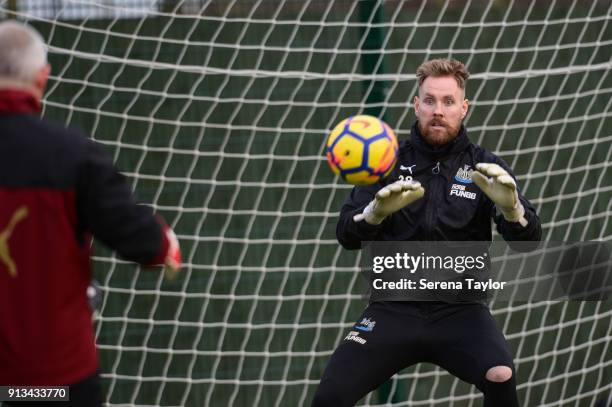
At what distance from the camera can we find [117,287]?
5309mm

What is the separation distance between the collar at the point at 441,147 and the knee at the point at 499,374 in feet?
2.91

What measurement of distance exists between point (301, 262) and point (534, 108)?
1551 millimetres

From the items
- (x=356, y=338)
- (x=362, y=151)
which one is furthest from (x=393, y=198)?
(x=356, y=338)

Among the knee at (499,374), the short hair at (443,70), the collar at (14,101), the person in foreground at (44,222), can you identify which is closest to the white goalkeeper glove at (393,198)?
the short hair at (443,70)

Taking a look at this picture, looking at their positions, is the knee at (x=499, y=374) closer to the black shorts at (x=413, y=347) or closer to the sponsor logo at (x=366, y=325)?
the black shorts at (x=413, y=347)

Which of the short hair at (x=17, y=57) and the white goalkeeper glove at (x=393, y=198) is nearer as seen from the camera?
the short hair at (x=17, y=57)

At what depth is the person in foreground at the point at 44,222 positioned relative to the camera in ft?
8.68

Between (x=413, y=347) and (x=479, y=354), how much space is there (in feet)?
0.85

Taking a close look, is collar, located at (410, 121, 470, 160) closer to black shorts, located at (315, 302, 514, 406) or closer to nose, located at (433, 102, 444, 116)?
nose, located at (433, 102, 444, 116)

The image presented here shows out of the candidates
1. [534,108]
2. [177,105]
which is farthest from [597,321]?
[177,105]

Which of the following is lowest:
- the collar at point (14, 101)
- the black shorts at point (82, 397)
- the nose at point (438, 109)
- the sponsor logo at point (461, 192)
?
the sponsor logo at point (461, 192)

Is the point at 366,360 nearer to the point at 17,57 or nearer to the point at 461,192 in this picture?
the point at 461,192

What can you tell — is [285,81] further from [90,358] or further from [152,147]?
[90,358]

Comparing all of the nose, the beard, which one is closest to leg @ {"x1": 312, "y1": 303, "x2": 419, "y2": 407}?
the beard
